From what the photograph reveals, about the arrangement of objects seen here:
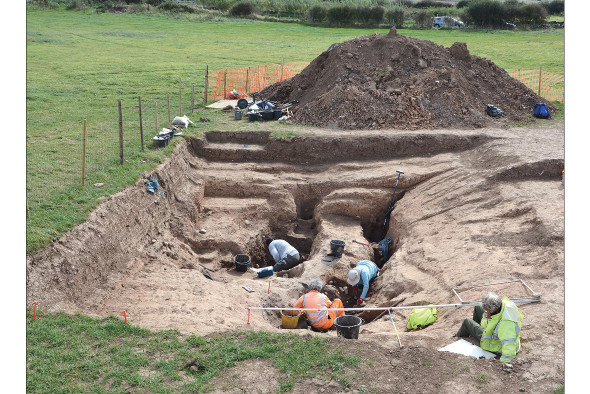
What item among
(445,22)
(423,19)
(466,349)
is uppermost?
(423,19)

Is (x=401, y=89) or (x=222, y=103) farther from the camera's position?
(x=222, y=103)

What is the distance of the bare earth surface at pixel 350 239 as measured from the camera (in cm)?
849

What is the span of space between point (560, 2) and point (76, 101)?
49.4 metres

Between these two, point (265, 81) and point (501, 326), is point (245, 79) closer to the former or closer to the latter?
point (265, 81)

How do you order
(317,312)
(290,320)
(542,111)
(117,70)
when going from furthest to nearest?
(117,70) < (542,111) < (290,320) < (317,312)

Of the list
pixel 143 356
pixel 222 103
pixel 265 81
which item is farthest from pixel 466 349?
pixel 265 81

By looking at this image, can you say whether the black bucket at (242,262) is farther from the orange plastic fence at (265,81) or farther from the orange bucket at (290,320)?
the orange plastic fence at (265,81)

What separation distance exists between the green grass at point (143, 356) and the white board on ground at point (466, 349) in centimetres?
168

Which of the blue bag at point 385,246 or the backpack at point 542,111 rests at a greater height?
the backpack at point 542,111

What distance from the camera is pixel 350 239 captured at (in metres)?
15.5

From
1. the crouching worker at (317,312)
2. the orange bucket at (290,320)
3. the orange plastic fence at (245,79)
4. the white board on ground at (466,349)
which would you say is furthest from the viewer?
the orange plastic fence at (245,79)

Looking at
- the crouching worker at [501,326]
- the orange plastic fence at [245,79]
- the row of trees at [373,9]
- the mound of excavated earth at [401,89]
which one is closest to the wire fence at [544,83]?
the mound of excavated earth at [401,89]

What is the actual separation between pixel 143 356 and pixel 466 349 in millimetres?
5244

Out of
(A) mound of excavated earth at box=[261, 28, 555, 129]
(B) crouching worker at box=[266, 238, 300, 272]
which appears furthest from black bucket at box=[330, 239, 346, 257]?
(A) mound of excavated earth at box=[261, 28, 555, 129]
